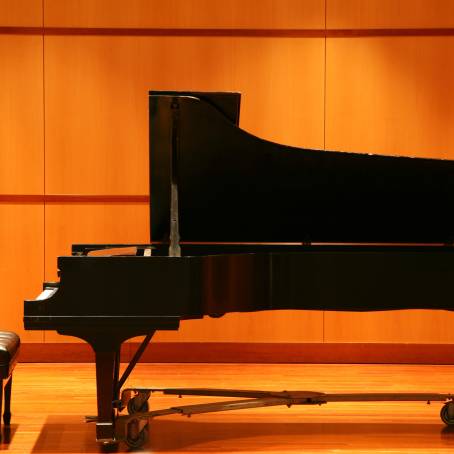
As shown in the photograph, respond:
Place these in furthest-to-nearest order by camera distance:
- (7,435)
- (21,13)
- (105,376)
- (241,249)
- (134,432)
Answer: (21,13) → (241,249) → (7,435) → (134,432) → (105,376)

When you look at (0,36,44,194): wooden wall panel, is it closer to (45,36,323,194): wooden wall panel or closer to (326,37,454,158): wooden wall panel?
(45,36,323,194): wooden wall panel

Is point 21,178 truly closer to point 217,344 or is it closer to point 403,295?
point 217,344

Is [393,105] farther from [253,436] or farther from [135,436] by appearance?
[135,436]

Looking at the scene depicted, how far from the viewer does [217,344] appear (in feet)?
17.0

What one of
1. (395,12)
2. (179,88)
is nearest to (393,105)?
(395,12)

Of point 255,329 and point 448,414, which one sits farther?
point 255,329

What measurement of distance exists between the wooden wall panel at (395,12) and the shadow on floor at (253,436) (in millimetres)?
2526

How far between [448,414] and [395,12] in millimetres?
2547

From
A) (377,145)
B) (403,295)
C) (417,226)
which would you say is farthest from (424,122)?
(403,295)

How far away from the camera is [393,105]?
514 centimetres

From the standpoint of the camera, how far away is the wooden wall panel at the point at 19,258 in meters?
5.12

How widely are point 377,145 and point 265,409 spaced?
6.31 feet

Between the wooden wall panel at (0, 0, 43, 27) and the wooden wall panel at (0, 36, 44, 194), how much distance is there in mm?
84

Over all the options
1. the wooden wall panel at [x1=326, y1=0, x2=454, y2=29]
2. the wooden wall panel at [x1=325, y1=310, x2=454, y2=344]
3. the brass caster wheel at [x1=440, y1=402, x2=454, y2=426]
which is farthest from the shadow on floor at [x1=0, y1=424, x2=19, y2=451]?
the wooden wall panel at [x1=326, y1=0, x2=454, y2=29]
